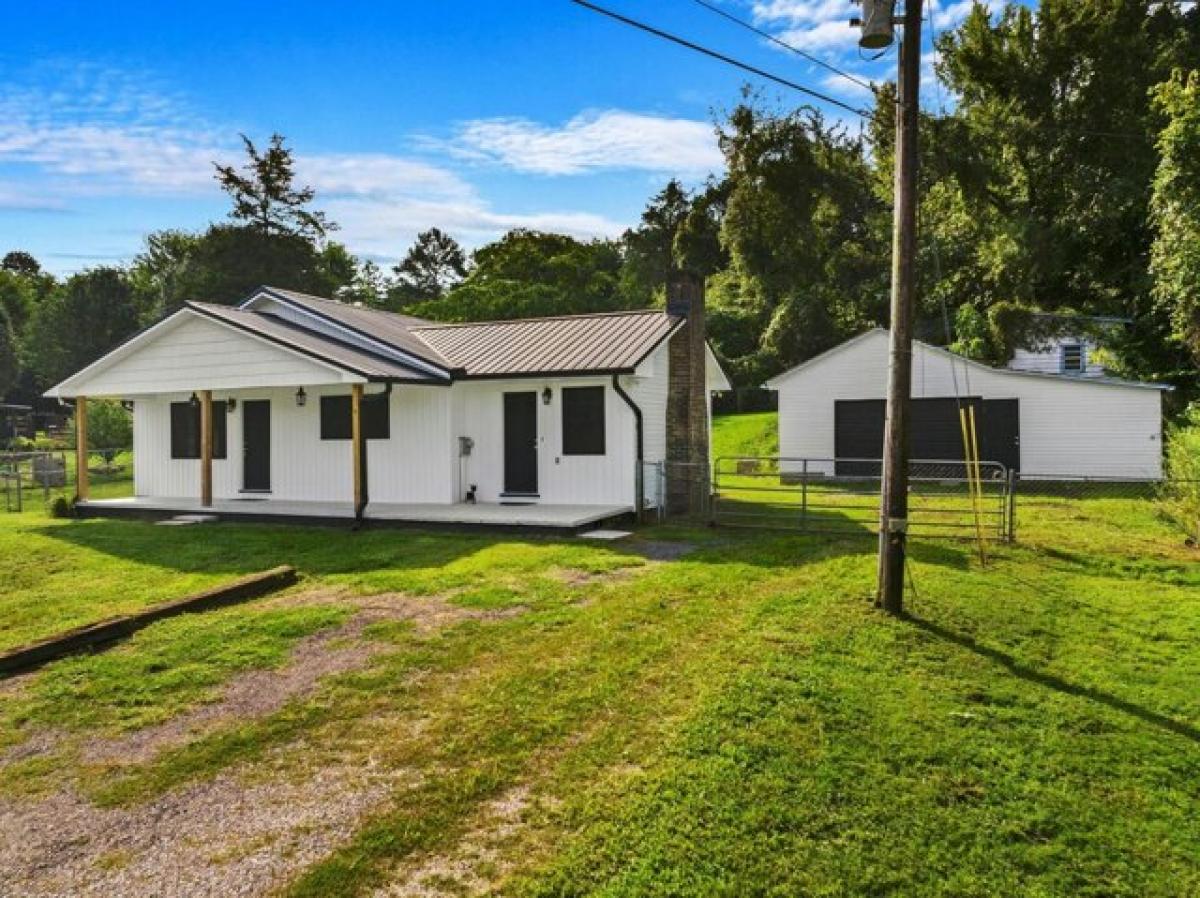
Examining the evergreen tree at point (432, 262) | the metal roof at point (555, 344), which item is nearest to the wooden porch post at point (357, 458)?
the metal roof at point (555, 344)

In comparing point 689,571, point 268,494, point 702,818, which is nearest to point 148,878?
point 702,818

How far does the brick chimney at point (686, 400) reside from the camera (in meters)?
14.1

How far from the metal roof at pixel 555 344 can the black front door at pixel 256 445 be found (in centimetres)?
351

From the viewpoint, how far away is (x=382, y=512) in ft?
42.4

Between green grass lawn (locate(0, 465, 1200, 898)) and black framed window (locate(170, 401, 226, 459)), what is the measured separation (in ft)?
23.2

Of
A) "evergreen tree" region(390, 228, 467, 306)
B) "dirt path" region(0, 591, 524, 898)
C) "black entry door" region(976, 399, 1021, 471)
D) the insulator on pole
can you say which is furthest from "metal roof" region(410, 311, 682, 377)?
"evergreen tree" region(390, 228, 467, 306)

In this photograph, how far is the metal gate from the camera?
1110cm

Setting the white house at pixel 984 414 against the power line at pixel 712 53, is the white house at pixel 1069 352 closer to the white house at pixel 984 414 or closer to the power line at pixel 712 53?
the white house at pixel 984 414

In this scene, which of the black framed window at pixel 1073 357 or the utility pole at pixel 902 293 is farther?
the black framed window at pixel 1073 357

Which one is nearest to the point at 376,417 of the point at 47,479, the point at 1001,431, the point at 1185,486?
the point at 47,479

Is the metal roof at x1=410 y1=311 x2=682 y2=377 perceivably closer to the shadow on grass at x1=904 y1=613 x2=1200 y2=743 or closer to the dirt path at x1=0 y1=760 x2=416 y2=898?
the shadow on grass at x1=904 y1=613 x2=1200 y2=743

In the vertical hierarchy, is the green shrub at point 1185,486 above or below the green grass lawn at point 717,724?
above

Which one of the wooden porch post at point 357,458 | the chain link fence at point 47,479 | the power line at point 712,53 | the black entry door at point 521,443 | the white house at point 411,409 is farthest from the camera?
the chain link fence at point 47,479

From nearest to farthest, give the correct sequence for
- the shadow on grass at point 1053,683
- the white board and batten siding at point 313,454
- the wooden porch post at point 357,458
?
the shadow on grass at point 1053,683, the wooden porch post at point 357,458, the white board and batten siding at point 313,454
